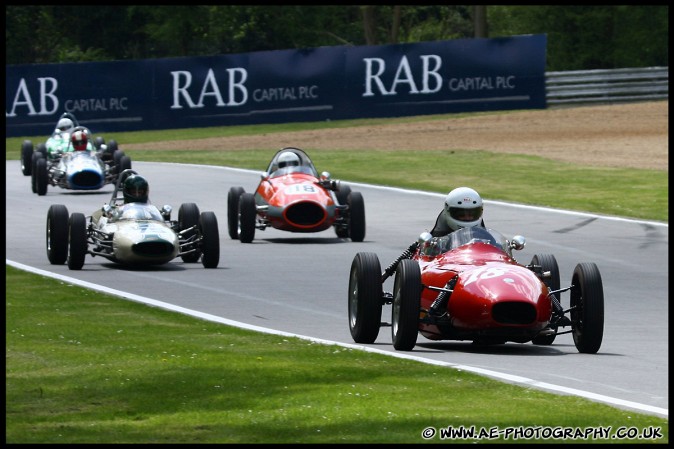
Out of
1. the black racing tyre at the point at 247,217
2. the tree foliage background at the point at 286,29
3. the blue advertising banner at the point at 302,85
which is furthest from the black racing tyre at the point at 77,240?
the tree foliage background at the point at 286,29

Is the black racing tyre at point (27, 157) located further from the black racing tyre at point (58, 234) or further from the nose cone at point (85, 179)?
the black racing tyre at point (58, 234)

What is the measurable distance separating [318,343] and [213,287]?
18.5 ft

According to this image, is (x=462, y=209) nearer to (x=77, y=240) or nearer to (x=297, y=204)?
(x=77, y=240)

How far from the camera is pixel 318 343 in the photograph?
14.6m

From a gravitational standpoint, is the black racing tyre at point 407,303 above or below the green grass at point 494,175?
below

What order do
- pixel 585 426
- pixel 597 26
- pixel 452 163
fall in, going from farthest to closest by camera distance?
pixel 597 26 < pixel 452 163 < pixel 585 426

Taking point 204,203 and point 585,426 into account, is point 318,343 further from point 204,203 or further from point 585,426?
point 204,203

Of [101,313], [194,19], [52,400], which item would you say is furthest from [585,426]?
[194,19]

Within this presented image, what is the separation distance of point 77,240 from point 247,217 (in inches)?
170

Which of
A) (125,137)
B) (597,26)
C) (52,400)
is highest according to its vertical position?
(597,26)

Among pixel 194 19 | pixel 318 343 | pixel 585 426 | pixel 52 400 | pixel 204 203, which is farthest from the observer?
pixel 194 19

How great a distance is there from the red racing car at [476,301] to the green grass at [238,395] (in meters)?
0.52

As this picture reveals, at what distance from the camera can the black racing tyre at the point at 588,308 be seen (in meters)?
13.7

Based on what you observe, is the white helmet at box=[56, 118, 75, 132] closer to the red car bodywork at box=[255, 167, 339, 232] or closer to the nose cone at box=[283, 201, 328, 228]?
the red car bodywork at box=[255, 167, 339, 232]
